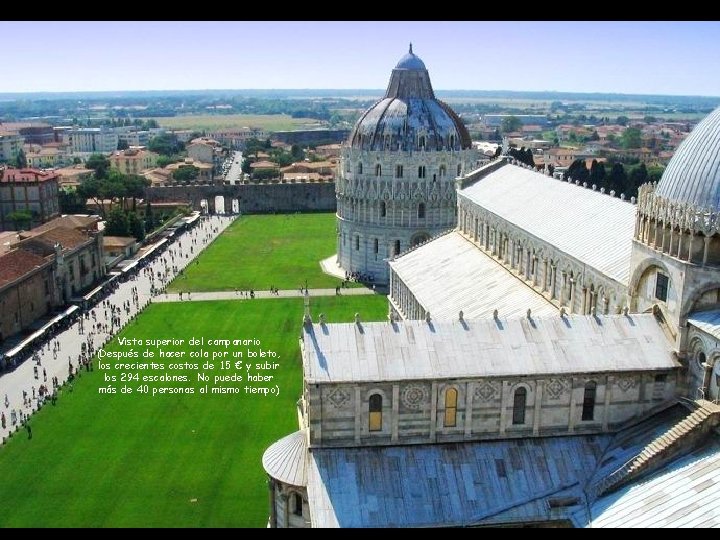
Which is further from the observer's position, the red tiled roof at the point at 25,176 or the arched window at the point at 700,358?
the red tiled roof at the point at 25,176

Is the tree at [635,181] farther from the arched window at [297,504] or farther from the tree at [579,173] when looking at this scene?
the arched window at [297,504]

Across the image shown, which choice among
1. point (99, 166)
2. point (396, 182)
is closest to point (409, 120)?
point (396, 182)

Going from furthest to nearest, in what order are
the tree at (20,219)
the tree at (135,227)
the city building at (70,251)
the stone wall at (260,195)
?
the stone wall at (260,195) → the tree at (20,219) → the tree at (135,227) → the city building at (70,251)

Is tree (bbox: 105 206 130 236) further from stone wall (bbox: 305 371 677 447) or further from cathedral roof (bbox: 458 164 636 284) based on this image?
stone wall (bbox: 305 371 677 447)

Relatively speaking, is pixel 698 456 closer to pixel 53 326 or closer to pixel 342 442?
pixel 342 442

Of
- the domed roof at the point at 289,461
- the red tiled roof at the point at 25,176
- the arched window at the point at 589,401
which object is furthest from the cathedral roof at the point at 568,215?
the red tiled roof at the point at 25,176

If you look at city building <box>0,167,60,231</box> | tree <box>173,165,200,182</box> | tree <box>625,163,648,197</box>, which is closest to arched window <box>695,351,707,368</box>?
tree <box>625,163,648,197</box>

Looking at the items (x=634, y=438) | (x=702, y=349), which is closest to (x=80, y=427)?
(x=634, y=438)

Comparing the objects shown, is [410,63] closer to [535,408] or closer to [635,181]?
[635,181]

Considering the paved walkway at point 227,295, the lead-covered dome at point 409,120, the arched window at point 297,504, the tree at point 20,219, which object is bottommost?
the paved walkway at point 227,295
